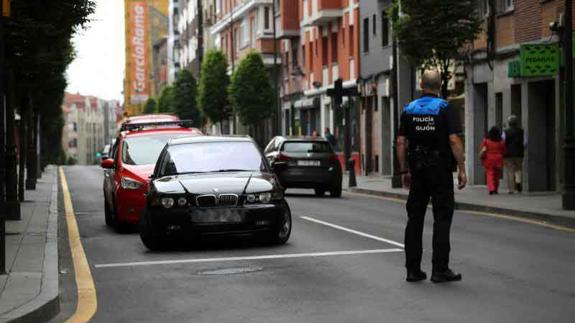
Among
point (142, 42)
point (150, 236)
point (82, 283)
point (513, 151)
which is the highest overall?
point (142, 42)

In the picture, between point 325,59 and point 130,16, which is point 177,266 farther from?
point 130,16

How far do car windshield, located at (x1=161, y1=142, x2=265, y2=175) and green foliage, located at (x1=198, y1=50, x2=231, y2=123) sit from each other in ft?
202

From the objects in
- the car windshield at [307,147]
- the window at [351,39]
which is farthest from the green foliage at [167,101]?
the car windshield at [307,147]

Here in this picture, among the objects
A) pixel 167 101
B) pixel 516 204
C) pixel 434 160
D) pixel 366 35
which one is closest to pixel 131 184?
pixel 516 204

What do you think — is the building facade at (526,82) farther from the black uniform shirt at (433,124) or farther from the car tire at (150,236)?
the black uniform shirt at (433,124)

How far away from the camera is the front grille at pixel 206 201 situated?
48.3 feet

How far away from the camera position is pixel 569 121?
68.2 ft

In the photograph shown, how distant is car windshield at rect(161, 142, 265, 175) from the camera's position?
627 inches

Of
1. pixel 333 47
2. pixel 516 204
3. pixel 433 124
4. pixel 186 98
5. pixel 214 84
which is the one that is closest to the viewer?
pixel 433 124

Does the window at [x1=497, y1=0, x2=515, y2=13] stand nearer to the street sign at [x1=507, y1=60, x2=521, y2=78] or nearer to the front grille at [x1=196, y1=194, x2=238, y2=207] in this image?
the street sign at [x1=507, y1=60, x2=521, y2=78]

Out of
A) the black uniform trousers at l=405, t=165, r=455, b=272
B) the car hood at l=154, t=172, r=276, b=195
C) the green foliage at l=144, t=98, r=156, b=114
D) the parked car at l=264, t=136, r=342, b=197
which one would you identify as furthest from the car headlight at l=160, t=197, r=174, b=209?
the green foliage at l=144, t=98, r=156, b=114

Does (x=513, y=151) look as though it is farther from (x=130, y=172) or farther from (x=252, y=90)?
(x=252, y=90)

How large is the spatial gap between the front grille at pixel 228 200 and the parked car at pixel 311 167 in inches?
626

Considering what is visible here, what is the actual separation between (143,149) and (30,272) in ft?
25.7
